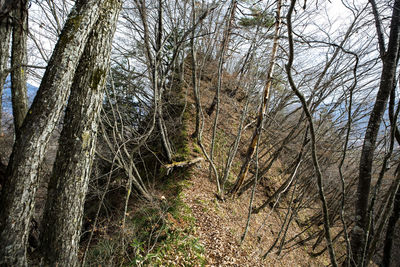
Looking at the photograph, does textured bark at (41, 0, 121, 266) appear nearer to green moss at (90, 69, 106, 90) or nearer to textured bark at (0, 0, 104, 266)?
green moss at (90, 69, 106, 90)

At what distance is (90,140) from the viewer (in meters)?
2.63

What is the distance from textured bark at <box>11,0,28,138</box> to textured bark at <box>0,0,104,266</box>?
4.55 feet

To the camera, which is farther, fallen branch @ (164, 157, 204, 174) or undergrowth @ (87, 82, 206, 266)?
fallen branch @ (164, 157, 204, 174)

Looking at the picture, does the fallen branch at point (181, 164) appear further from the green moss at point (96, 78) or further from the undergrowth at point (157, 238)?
the green moss at point (96, 78)

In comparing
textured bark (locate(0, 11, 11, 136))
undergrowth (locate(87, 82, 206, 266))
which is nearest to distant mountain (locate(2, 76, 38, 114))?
textured bark (locate(0, 11, 11, 136))

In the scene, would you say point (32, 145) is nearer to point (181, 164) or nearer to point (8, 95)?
point (181, 164)

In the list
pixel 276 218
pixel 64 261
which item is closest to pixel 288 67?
pixel 64 261

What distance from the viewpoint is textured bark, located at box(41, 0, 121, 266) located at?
8.10 ft

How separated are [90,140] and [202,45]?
282 inches

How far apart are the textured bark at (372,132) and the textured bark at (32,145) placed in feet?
12.3

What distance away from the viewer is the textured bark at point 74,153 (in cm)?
247

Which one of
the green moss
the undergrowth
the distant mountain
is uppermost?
the green moss

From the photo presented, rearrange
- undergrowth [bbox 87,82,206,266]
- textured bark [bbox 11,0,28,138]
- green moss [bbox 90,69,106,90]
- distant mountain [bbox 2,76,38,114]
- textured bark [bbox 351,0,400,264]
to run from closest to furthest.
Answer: textured bark [bbox 351,0,400,264] < green moss [bbox 90,69,106,90] < textured bark [bbox 11,0,28,138] < undergrowth [bbox 87,82,206,266] < distant mountain [bbox 2,76,38,114]

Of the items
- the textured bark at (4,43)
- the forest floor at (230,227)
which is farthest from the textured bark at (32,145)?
the forest floor at (230,227)
